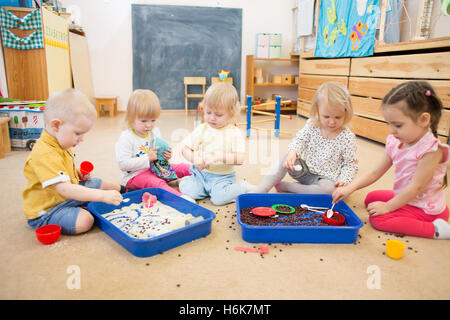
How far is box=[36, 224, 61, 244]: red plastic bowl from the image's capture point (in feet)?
3.88

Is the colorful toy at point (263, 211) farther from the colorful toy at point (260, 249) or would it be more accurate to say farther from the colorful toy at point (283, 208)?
the colorful toy at point (260, 249)

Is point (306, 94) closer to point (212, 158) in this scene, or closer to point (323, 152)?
point (323, 152)

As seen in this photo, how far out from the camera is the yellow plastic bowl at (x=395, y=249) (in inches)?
44.6

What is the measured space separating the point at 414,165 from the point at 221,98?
844 mm

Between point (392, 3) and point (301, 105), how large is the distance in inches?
66.1

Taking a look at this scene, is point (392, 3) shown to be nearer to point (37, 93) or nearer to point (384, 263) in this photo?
point (384, 263)

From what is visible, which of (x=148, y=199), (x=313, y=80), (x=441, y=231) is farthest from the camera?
(x=313, y=80)

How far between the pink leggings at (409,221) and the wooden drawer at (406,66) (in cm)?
144

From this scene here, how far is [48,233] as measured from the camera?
1.18 meters

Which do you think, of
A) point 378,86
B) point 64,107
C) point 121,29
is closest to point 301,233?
point 64,107

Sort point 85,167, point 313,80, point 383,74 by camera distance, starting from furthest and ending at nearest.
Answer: point 313,80, point 383,74, point 85,167

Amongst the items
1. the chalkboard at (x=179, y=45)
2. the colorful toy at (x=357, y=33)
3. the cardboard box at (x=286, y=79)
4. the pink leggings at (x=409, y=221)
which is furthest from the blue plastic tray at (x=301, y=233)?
the chalkboard at (x=179, y=45)

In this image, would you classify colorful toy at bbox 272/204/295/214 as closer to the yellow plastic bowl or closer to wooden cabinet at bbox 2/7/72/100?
the yellow plastic bowl
